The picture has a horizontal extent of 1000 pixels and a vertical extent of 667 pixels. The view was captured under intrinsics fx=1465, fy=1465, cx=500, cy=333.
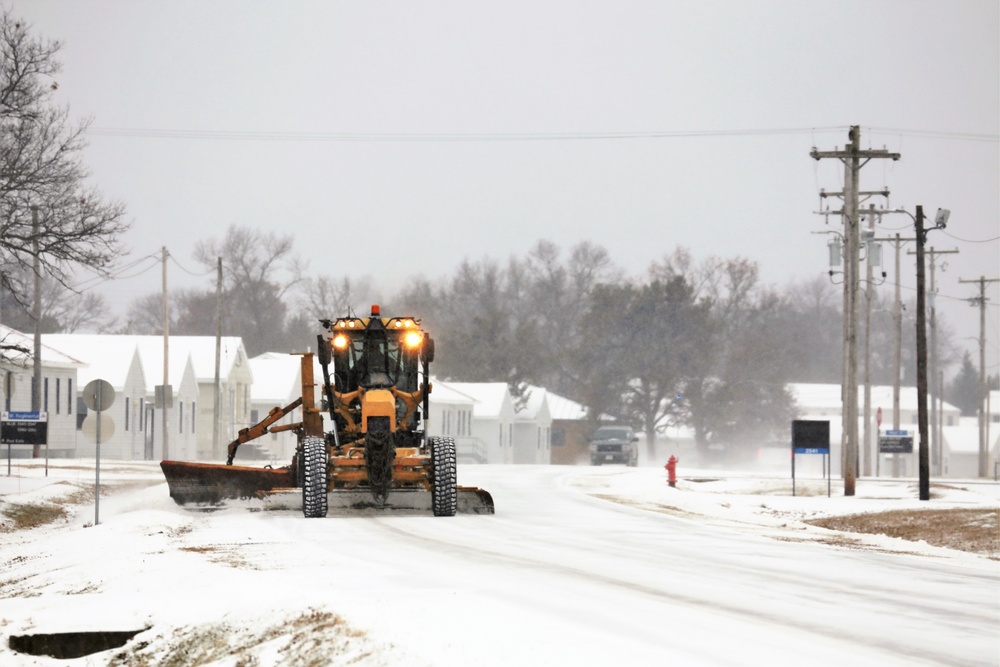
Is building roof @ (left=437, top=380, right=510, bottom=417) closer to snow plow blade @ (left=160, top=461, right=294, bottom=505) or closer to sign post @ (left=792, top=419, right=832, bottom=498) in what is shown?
sign post @ (left=792, top=419, right=832, bottom=498)

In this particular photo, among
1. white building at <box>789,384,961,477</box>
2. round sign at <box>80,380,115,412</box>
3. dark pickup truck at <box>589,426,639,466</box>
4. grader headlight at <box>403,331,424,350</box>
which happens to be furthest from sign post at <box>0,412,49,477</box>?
white building at <box>789,384,961,477</box>

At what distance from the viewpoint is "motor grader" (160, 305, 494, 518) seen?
2433 centimetres

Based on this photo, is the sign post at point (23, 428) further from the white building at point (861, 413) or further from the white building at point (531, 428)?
the white building at point (861, 413)

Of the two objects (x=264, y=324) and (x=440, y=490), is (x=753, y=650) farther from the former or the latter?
(x=264, y=324)

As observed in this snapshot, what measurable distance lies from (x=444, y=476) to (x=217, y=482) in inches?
206

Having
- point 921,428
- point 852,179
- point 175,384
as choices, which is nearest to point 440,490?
point 921,428

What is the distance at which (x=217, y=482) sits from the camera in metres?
27.3

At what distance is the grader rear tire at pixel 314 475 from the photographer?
23.9m

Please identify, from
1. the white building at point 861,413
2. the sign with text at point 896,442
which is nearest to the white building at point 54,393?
the sign with text at point 896,442

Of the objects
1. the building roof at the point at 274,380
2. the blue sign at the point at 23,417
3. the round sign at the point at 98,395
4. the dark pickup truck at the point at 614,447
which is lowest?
the dark pickup truck at the point at 614,447

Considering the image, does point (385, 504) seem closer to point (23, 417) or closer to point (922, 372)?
point (922, 372)

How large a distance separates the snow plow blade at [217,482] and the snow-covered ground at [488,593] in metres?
0.49

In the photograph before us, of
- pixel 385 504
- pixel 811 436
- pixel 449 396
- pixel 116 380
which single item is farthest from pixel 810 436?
pixel 449 396

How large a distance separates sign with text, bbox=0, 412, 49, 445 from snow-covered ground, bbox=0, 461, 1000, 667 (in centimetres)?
1588
